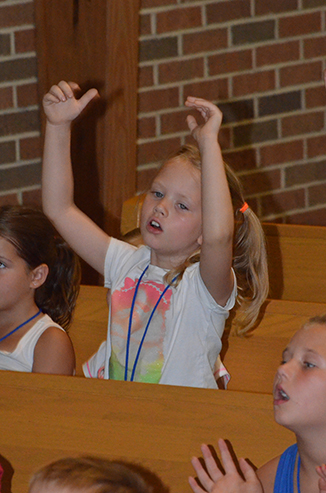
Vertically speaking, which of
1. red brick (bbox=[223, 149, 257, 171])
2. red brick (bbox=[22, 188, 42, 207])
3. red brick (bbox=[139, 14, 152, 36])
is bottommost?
red brick (bbox=[22, 188, 42, 207])

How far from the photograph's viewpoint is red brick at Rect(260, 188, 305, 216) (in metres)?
3.79

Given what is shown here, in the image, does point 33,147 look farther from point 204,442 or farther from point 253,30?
point 204,442

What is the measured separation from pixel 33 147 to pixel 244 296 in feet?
5.02

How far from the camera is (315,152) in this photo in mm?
3834

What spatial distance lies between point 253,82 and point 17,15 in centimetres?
113

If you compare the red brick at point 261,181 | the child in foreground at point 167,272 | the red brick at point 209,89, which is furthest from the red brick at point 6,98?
the child in foreground at point 167,272

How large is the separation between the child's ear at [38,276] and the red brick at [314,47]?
2118 mm

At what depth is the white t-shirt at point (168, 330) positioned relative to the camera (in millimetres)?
1867

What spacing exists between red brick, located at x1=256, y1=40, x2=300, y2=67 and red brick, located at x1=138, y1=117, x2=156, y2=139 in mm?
582

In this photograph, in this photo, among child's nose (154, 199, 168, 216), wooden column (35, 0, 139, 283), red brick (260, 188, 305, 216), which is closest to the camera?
child's nose (154, 199, 168, 216)

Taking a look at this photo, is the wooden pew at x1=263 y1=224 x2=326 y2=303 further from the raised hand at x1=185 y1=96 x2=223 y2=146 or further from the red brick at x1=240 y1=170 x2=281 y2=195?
the red brick at x1=240 y1=170 x2=281 y2=195

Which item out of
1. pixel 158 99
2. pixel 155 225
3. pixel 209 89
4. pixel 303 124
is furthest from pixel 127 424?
pixel 303 124

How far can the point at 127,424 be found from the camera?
4.82 ft

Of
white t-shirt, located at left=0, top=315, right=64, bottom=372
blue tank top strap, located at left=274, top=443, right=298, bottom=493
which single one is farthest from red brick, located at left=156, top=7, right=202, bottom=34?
blue tank top strap, located at left=274, top=443, right=298, bottom=493
